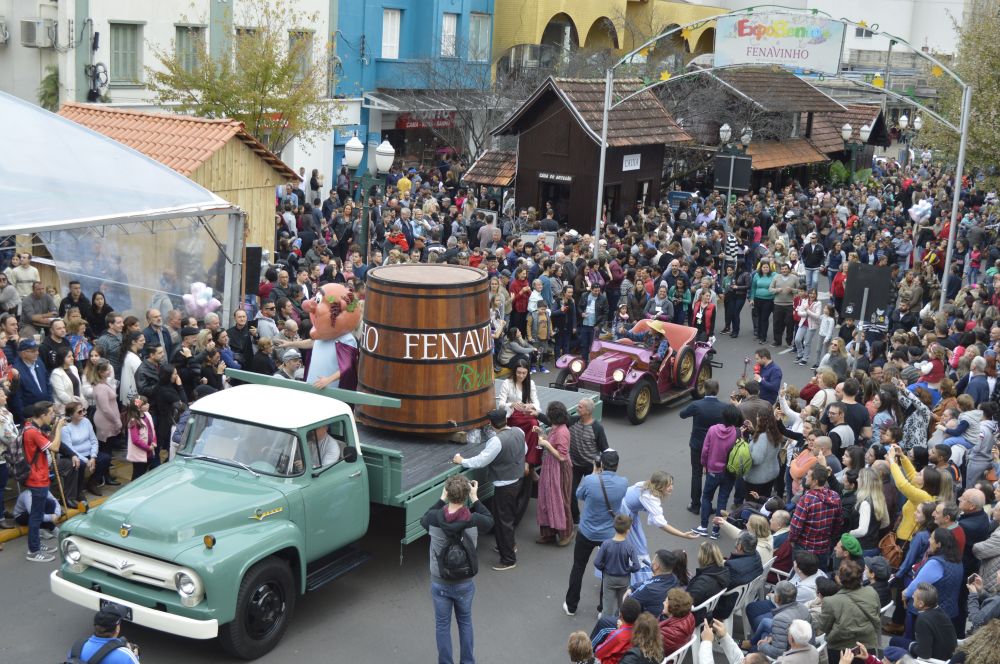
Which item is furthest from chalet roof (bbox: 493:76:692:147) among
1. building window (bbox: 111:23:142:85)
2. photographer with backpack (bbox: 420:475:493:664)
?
photographer with backpack (bbox: 420:475:493:664)

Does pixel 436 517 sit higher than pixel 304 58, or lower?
lower

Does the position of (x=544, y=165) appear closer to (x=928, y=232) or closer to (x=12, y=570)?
(x=928, y=232)

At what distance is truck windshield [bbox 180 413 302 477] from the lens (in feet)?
31.7

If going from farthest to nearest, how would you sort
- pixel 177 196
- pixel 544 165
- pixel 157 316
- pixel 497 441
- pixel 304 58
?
1. pixel 304 58
2. pixel 544 165
3. pixel 177 196
4. pixel 157 316
5. pixel 497 441

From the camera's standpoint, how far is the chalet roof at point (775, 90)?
122 feet

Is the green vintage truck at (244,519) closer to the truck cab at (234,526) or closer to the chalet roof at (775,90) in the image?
the truck cab at (234,526)

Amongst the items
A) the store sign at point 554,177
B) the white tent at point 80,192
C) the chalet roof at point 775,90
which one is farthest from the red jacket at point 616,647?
the chalet roof at point 775,90

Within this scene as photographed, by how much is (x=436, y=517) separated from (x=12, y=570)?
4.26 metres

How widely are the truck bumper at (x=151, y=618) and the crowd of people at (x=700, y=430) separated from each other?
180 cm

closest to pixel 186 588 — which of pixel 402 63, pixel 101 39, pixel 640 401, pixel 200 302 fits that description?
pixel 200 302

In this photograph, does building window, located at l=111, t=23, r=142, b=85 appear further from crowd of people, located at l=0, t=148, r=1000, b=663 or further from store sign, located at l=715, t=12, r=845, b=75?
store sign, located at l=715, t=12, r=845, b=75

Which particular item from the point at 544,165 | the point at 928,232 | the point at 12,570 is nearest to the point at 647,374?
the point at 12,570

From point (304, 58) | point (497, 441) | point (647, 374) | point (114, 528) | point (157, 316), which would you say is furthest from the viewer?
point (304, 58)

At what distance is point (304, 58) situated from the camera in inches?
1242
